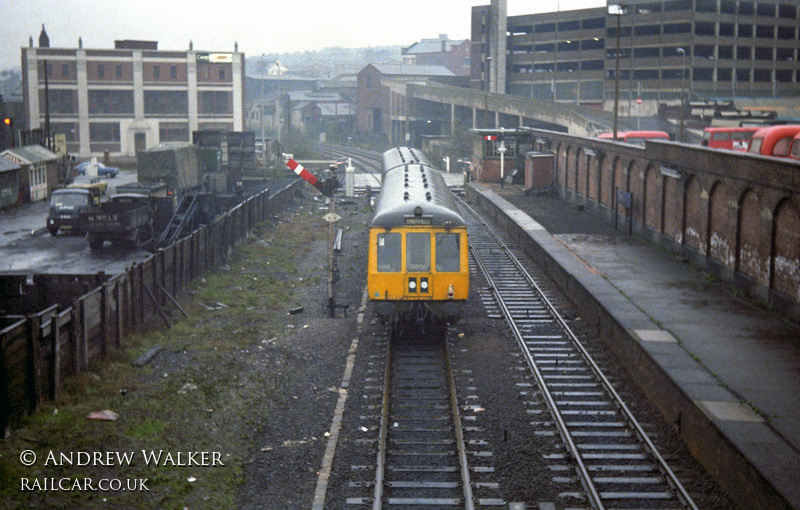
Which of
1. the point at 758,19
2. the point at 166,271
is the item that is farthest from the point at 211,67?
the point at 166,271

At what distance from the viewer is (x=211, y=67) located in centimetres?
8281

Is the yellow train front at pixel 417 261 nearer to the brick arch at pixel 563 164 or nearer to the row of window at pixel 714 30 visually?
the brick arch at pixel 563 164

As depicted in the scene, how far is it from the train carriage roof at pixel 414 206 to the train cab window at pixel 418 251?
303 millimetres

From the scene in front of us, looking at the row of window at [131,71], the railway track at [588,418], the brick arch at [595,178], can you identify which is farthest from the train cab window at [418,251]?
the row of window at [131,71]

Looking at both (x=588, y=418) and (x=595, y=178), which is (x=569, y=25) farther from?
(x=588, y=418)

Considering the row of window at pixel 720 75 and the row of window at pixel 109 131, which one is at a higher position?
the row of window at pixel 720 75

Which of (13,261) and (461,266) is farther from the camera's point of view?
(13,261)

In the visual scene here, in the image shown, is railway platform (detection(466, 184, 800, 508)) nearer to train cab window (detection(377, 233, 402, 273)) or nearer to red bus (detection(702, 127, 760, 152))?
train cab window (detection(377, 233, 402, 273))

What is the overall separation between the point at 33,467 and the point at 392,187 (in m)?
11.4

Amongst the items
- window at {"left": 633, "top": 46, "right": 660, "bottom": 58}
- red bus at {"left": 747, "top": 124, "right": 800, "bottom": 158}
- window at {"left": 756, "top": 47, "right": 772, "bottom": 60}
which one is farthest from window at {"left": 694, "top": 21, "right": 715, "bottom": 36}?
red bus at {"left": 747, "top": 124, "right": 800, "bottom": 158}

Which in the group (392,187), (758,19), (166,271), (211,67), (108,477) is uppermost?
(758,19)

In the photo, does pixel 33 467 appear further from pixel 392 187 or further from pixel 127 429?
pixel 392 187

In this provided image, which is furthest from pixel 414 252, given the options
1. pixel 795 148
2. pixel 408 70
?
pixel 408 70

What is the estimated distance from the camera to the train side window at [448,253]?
55.5ft
